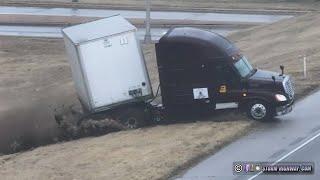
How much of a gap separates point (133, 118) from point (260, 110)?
444cm

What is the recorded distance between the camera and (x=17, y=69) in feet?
124

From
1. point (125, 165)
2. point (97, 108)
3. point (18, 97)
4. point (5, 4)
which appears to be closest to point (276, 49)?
point (18, 97)

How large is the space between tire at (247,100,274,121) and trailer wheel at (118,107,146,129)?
3779 mm

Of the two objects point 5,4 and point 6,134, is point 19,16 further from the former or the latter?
point 6,134

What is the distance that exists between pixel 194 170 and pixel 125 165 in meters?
1.95

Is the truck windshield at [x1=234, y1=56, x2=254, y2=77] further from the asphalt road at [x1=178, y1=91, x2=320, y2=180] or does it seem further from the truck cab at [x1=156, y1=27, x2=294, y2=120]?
the asphalt road at [x1=178, y1=91, x2=320, y2=180]

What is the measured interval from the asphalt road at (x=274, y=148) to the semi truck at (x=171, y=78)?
737 millimetres

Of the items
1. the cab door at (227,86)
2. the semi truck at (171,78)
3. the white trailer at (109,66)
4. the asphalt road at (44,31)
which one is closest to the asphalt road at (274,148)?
the semi truck at (171,78)

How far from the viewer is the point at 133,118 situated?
22828mm

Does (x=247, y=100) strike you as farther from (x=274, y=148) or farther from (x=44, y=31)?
(x=44, y=31)

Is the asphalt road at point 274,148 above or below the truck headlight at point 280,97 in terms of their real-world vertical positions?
below

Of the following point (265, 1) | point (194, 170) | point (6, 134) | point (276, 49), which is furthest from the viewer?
point (265, 1)

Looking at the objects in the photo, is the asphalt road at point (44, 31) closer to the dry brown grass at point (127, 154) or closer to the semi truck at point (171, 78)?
the semi truck at point (171, 78)

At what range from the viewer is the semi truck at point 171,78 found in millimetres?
21234
